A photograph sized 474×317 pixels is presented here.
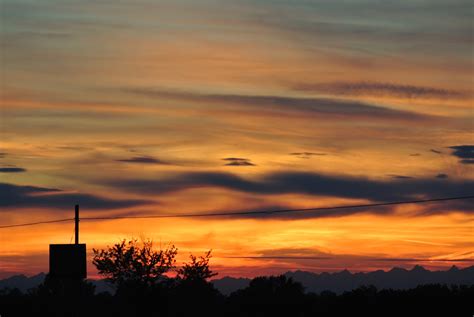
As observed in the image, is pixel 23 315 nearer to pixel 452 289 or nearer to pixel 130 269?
pixel 130 269

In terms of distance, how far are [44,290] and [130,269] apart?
50746 mm

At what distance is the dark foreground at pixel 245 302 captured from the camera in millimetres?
83688

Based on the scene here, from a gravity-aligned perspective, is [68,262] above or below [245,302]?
above

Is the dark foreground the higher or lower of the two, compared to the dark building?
lower

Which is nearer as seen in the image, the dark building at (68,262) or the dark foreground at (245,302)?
the dark building at (68,262)

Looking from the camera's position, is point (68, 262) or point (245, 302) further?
point (245, 302)

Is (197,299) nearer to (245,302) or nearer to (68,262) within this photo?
(245,302)

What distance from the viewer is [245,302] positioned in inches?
4633

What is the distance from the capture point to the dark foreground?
3295 inches

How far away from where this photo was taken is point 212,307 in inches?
4641

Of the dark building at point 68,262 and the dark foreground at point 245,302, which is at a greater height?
the dark building at point 68,262

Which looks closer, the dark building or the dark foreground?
the dark building

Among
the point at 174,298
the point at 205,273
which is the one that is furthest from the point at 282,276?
the point at 174,298

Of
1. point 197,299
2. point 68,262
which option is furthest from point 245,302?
point 68,262
